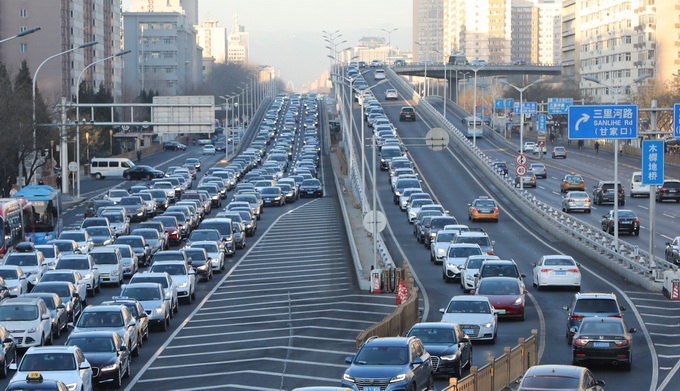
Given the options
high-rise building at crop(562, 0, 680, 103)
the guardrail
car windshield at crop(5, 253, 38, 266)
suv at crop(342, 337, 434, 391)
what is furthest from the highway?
high-rise building at crop(562, 0, 680, 103)

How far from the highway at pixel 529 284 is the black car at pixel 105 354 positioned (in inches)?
268

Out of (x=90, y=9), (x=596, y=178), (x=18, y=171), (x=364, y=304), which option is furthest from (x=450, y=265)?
(x=90, y=9)

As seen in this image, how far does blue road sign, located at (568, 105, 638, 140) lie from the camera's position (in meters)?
47.8

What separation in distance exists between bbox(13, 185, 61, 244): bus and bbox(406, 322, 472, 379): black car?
1200 inches

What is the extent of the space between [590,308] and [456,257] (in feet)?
42.1

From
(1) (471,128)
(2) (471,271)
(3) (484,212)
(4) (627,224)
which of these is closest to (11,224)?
(2) (471,271)

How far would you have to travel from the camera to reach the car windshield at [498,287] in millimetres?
34344

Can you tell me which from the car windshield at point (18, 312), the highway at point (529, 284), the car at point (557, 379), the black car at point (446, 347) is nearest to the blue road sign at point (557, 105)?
the highway at point (529, 284)

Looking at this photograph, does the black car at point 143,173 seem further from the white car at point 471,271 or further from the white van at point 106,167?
the white car at point 471,271

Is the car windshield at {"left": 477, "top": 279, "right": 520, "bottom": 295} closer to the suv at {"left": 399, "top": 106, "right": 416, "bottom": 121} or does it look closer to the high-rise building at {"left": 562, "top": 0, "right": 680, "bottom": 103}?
the suv at {"left": 399, "top": 106, "right": 416, "bottom": 121}

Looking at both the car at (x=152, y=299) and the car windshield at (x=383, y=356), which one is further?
the car at (x=152, y=299)

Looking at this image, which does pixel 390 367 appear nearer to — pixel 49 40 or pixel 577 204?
pixel 577 204

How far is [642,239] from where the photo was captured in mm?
56625

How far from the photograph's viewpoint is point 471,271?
3969 centimetres
